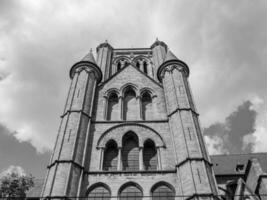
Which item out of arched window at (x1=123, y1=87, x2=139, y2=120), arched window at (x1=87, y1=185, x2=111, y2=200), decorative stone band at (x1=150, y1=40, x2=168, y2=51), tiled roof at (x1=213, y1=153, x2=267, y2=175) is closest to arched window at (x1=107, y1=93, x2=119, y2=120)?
arched window at (x1=123, y1=87, x2=139, y2=120)

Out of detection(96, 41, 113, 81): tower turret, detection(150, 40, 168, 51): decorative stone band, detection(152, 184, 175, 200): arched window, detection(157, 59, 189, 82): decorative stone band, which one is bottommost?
detection(152, 184, 175, 200): arched window

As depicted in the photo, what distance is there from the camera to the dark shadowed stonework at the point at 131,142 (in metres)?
13.5

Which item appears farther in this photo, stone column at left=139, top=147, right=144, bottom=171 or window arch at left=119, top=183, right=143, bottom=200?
stone column at left=139, top=147, right=144, bottom=171

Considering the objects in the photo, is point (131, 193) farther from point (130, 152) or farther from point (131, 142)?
point (131, 142)

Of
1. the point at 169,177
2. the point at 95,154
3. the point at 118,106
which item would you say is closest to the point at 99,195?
the point at 95,154

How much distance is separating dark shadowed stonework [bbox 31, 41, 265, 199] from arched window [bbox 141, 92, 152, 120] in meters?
0.08

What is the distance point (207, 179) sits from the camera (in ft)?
42.3

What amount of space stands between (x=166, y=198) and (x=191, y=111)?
610 cm

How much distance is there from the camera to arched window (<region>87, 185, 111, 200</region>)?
13.5 metres

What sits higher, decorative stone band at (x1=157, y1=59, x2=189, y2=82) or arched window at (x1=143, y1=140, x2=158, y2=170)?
decorative stone band at (x1=157, y1=59, x2=189, y2=82)

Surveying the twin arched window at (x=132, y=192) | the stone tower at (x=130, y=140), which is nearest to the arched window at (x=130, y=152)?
the stone tower at (x=130, y=140)

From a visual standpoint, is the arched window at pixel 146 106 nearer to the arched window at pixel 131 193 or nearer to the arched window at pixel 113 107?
the arched window at pixel 113 107

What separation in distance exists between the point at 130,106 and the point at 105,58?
13.7 m

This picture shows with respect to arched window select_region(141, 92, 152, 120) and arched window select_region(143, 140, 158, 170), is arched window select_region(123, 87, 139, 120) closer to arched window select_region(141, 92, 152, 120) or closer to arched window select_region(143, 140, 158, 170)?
arched window select_region(141, 92, 152, 120)
